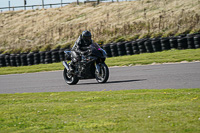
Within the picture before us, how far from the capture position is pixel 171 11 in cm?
3981

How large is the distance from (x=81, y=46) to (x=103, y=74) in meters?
1.27

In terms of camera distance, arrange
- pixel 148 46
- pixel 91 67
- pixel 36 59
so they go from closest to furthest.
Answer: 1. pixel 91 67
2. pixel 148 46
3. pixel 36 59

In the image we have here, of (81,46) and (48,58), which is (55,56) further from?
(81,46)

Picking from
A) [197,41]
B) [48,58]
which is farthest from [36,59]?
[197,41]

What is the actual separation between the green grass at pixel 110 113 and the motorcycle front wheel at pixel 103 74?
278cm

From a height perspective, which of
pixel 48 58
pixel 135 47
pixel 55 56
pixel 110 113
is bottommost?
pixel 48 58

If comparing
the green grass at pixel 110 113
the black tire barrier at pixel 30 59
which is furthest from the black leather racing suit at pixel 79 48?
the black tire barrier at pixel 30 59

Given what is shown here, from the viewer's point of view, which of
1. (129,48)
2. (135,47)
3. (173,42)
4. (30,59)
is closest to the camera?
(173,42)

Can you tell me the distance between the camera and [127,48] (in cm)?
2606

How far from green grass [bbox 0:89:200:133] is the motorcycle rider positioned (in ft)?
11.9

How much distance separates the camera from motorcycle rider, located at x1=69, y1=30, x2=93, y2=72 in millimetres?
12656

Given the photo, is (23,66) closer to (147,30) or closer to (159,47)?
(159,47)

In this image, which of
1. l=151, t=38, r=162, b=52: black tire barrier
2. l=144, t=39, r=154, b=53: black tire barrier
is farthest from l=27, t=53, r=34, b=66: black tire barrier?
l=151, t=38, r=162, b=52: black tire barrier

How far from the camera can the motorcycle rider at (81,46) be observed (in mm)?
12656
